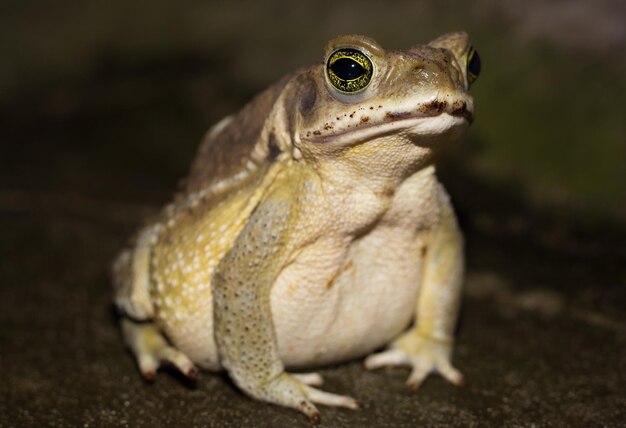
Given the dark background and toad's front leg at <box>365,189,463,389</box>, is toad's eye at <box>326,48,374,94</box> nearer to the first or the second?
toad's front leg at <box>365,189,463,389</box>

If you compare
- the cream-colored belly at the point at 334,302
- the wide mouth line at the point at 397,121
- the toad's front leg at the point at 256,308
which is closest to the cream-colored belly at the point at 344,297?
the cream-colored belly at the point at 334,302

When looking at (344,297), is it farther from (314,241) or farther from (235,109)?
(235,109)

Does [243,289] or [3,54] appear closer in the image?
[243,289]

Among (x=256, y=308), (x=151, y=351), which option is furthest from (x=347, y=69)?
(x=151, y=351)

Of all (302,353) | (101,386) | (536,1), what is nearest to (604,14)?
(536,1)

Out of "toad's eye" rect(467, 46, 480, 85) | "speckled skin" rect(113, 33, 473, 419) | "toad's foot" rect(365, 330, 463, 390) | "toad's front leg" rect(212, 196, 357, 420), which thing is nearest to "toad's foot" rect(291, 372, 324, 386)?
"speckled skin" rect(113, 33, 473, 419)

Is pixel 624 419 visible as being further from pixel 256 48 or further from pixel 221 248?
pixel 256 48
